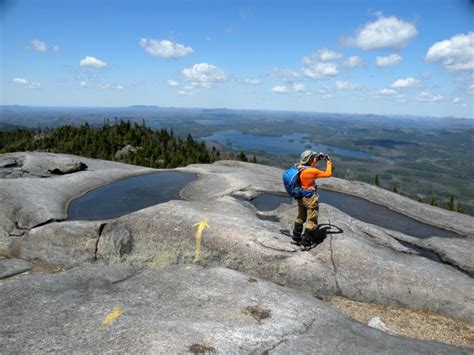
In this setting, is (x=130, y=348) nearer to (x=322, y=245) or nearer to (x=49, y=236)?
(x=322, y=245)

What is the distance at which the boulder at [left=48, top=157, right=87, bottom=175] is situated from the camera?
34.0 m

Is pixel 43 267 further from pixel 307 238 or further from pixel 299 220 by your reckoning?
pixel 307 238

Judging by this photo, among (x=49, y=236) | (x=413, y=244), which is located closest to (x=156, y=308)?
(x=49, y=236)

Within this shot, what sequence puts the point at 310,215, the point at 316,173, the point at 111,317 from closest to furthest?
the point at 111,317, the point at 316,173, the point at 310,215

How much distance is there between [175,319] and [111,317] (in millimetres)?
2109

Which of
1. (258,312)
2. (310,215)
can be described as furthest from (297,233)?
(258,312)

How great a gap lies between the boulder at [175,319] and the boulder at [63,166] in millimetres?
22504

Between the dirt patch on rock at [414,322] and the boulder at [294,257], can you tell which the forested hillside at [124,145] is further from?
the dirt patch on rock at [414,322]

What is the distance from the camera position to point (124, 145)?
14038 centimetres

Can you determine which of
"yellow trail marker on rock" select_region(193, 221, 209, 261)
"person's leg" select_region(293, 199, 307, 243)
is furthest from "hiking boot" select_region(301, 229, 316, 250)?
"yellow trail marker on rock" select_region(193, 221, 209, 261)

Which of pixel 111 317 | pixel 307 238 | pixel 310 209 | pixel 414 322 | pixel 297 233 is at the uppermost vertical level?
pixel 310 209

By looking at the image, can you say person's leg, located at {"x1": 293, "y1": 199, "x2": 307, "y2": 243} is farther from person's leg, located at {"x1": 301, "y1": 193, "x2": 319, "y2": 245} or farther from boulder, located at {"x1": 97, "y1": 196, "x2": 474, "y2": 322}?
boulder, located at {"x1": 97, "y1": 196, "x2": 474, "y2": 322}

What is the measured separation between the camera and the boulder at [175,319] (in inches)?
385

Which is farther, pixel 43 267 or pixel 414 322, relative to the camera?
pixel 43 267
